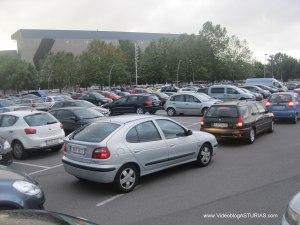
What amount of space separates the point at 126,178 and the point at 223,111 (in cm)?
621

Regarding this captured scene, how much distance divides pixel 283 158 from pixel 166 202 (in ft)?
15.9

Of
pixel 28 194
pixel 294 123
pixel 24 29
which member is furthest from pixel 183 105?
pixel 24 29

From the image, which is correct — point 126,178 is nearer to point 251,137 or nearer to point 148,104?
point 251,137

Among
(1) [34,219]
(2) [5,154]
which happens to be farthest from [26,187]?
(2) [5,154]

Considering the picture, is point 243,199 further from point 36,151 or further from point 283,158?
point 36,151

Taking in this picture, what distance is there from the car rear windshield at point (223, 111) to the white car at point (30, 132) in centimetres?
488

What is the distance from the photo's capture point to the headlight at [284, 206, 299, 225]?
420 cm

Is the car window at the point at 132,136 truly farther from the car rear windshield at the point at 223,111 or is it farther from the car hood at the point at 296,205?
the car rear windshield at the point at 223,111

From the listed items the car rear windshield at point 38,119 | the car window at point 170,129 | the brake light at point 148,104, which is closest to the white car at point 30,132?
the car rear windshield at point 38,119

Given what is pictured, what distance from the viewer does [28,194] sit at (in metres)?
5.91

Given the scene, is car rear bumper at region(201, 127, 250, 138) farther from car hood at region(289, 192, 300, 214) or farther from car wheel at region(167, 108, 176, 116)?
car wheel at region(167, 108, 176, 116)

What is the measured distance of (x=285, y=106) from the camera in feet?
63.1

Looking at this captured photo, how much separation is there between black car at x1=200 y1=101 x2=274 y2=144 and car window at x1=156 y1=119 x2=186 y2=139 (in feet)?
12.9

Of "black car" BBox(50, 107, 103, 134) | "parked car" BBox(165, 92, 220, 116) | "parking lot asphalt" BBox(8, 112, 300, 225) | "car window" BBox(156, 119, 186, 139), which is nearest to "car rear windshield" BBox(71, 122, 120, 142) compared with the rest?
"parking lot asphalt" BBox(8, 112, 300, 225)
